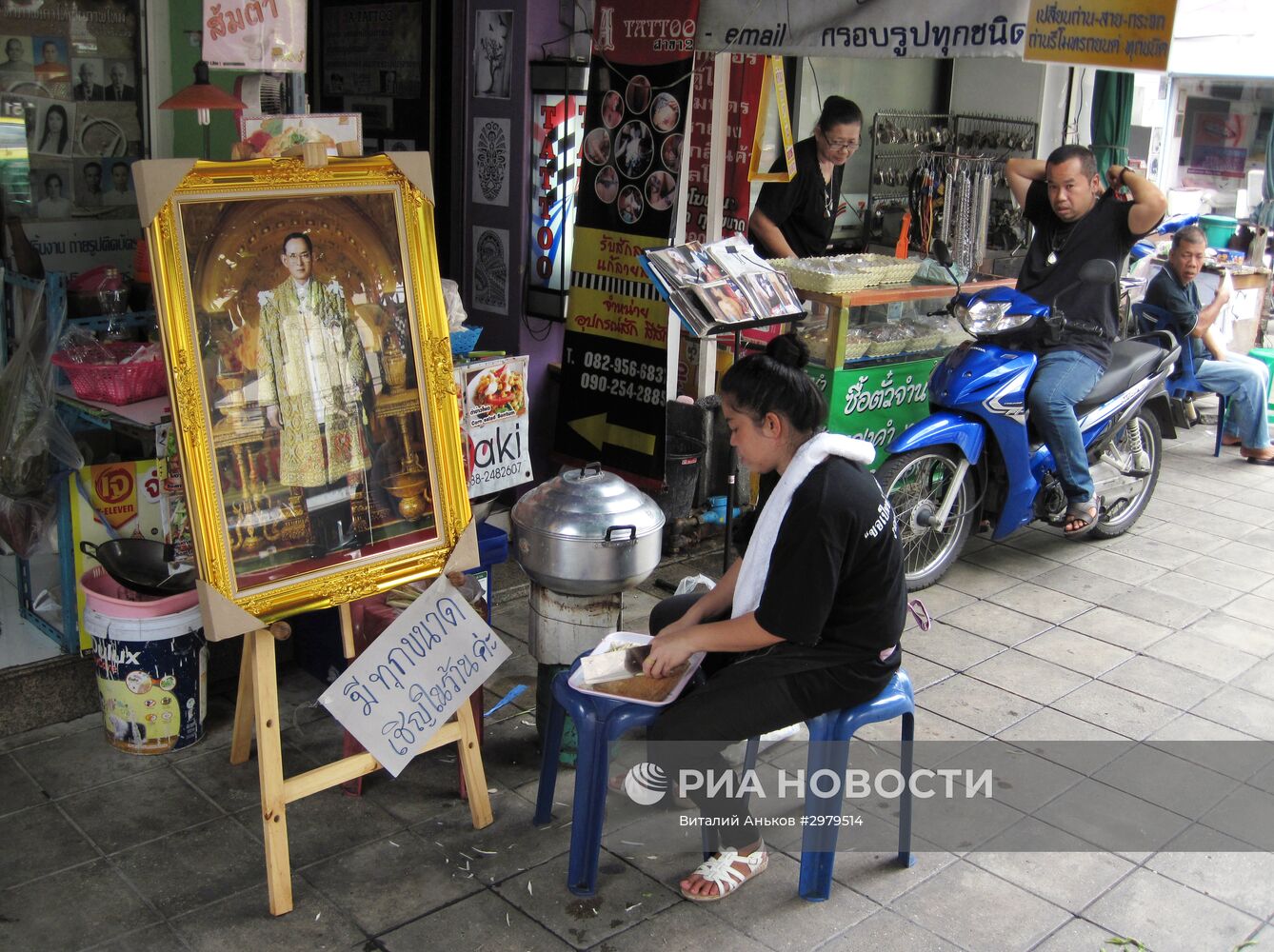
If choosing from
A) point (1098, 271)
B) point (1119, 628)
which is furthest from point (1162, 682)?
point (1098, 271)

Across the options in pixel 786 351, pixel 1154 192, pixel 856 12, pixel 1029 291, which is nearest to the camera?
pixel 786 351

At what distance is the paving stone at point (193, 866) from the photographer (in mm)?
3445

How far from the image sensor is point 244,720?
4.05 metres

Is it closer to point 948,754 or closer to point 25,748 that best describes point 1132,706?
point 948,754

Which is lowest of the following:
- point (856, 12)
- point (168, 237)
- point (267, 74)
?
point (168, 237)

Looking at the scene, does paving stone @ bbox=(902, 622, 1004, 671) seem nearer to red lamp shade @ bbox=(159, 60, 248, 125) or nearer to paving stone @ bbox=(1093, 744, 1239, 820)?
paving stone @ bbox=(1093, 744, 1239, 820)

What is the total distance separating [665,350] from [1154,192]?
2297mm

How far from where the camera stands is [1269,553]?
654 cm

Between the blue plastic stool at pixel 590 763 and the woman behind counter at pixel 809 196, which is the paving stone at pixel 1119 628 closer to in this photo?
the woman behind counter at pixel 809 196

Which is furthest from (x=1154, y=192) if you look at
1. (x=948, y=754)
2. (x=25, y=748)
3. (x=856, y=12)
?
(x=25, y=748)

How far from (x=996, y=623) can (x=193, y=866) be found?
3518 mm

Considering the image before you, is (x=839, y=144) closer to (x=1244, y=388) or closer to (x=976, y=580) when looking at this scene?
(x=976, y=580)

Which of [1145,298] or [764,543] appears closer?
[764,543]

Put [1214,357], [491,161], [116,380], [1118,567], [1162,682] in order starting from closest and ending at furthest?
[116,380]
[1162,682]
[491,161]
[1118,567]
[1214,357]
